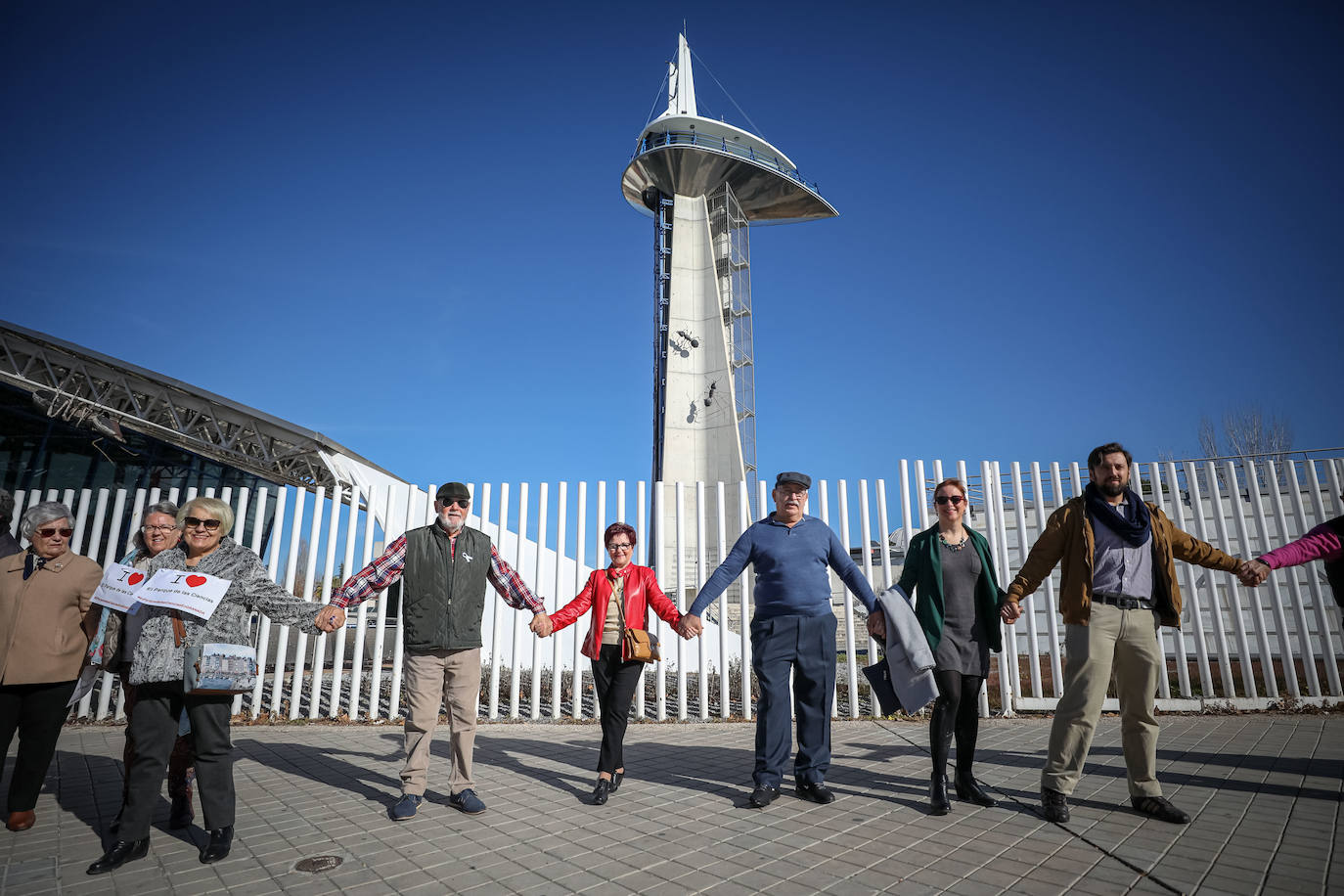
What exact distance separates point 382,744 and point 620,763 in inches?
115

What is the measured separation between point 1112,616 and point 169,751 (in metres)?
4.92

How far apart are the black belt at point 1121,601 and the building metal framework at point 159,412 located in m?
12.8

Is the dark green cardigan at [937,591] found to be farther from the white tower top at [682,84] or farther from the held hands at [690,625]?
the white tower top at [682,84]

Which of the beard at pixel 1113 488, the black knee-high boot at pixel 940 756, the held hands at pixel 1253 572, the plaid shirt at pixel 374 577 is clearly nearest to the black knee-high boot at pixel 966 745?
the black knee-high boot at pixel 940 756

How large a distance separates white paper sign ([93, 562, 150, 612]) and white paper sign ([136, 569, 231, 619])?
106 millimetres

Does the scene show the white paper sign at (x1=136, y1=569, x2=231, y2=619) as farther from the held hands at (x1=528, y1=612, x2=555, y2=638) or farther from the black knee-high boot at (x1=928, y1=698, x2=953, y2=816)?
the black knee-high boot at (x1=928, y1=698, x2=953, y2=816)

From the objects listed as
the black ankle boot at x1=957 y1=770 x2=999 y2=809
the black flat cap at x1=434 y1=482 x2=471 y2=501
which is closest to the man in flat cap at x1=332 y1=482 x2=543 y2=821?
the black flat cap at x1=434 y1=482 x2=471 y2=501

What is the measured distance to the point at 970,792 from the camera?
4051 mm

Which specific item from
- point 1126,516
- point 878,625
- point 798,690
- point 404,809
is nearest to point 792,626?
point 798,690

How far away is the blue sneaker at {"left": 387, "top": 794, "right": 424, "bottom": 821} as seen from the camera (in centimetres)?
390

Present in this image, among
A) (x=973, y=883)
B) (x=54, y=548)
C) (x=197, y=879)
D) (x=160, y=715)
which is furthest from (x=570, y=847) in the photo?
(x=54, y=548)

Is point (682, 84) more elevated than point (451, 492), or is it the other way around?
point (682, 84)

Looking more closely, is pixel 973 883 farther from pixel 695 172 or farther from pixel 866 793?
pixel 695 172

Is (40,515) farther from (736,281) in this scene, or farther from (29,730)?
(736,281)
